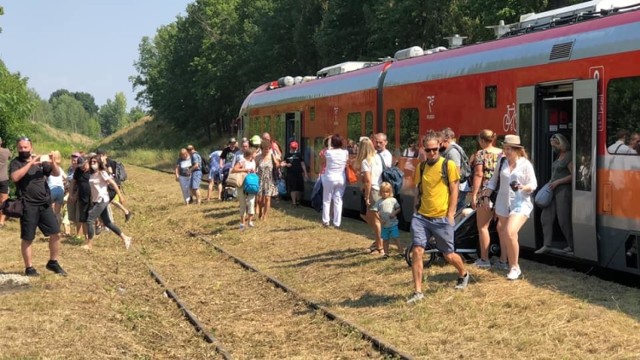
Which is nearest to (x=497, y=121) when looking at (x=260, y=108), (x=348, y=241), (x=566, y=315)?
(x=348, y=241)

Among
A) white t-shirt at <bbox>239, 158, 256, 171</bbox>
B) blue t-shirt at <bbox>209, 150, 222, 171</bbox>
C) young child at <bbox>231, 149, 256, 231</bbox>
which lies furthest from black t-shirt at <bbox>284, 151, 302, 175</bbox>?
white t-shirt at <bbox>239, 158, 256, 171</bbox>

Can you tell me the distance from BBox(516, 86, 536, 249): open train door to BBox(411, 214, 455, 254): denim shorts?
241 centimetres

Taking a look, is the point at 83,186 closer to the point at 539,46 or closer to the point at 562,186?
the point at 539,46

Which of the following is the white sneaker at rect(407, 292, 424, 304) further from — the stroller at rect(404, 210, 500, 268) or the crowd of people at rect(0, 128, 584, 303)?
the stroller at rect(404, 210, 500, 268)

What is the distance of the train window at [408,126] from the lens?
14086 mm

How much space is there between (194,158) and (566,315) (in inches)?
565

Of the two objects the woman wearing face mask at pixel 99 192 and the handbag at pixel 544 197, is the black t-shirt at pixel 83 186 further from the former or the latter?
the handbag at pixel 544 197

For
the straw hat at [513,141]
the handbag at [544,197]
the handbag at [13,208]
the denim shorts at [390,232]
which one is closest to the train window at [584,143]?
the handbag at [544,197]

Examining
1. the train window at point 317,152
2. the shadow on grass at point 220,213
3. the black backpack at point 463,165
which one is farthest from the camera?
the train window at point 317,152

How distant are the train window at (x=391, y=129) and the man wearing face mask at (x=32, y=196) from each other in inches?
261

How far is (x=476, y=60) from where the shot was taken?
1214 cm

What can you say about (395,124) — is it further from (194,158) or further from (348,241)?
(194,158)

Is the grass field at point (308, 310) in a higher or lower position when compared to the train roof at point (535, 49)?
lower

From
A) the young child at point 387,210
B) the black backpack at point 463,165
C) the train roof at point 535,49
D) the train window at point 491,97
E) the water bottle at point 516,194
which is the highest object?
the train roof at point 535,49
